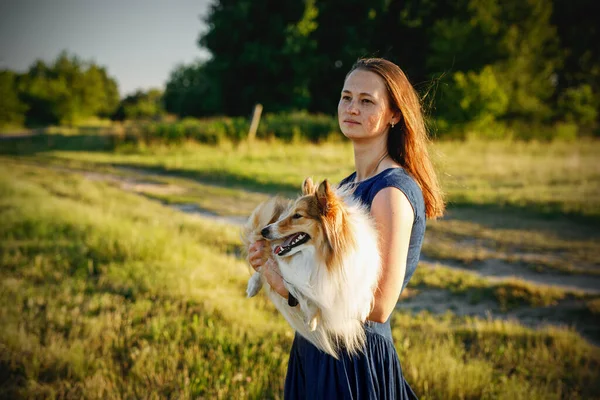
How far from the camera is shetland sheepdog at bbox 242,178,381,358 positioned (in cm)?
162

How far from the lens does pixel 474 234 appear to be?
29.1 ft

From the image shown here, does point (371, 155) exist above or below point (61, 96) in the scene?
below

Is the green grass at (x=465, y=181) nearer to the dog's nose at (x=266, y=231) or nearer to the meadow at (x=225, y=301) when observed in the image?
the meadow at (x=225, y=301)

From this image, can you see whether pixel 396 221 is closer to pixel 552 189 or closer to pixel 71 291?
pixel 71 291

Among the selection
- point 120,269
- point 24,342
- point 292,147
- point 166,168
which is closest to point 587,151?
point 292,147

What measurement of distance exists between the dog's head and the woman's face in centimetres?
34

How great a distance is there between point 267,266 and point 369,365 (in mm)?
650

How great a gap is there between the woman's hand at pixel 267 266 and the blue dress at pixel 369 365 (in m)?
0.41

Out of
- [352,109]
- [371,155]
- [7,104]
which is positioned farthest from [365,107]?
[7,104]

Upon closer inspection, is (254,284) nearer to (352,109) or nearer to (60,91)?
(352,109)

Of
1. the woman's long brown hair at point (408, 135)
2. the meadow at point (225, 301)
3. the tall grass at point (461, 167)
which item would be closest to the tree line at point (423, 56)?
the tall grass at point (461, 167)

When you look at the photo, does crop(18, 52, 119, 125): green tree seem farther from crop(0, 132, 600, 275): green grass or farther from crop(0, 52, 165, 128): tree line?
crop(0, 132, 600, 275): green grass

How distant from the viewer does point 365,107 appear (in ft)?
6.21

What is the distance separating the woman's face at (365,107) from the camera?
1879 millimetres
